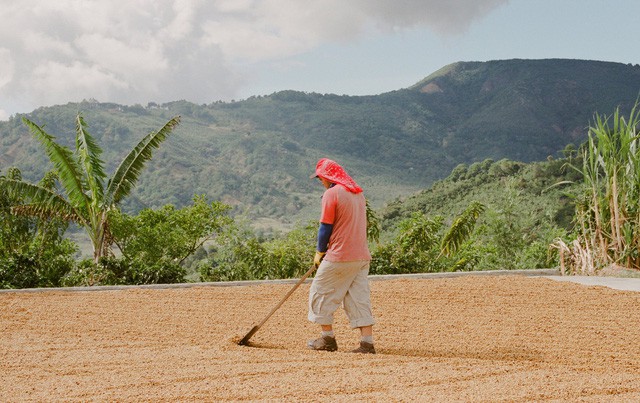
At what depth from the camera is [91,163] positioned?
13.2 metres

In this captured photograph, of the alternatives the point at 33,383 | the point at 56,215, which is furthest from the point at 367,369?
the point at 56,215

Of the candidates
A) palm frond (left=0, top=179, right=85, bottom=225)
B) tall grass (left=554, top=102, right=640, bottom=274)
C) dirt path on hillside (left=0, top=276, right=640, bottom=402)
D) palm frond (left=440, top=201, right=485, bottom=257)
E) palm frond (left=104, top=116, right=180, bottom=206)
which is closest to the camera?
dirt path on hillside (left=0, top=276, right=640, bottom=402)

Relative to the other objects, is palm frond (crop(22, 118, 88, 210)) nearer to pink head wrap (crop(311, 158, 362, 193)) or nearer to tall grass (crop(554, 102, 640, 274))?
pink head wrap (crop(311, 158, 362, 193))

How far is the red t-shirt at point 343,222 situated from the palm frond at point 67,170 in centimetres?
822

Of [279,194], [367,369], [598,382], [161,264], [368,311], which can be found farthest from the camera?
[279,194]

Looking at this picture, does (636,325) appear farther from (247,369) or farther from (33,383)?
(33,383)

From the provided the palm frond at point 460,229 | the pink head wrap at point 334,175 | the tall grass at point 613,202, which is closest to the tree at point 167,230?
the palm frond at point 460,229

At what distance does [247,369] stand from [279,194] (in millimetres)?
65393

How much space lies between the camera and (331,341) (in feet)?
19.6

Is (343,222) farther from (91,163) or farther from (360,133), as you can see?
(360,133)

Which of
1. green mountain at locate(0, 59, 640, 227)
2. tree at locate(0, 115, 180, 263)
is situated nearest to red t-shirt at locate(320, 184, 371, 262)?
tree at locate(0, 115, 180, 263)

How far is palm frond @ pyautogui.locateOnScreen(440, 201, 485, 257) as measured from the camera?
47.8 ft

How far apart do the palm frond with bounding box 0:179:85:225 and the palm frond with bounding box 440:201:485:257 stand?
7311 millimetres

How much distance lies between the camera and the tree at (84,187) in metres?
12.7
